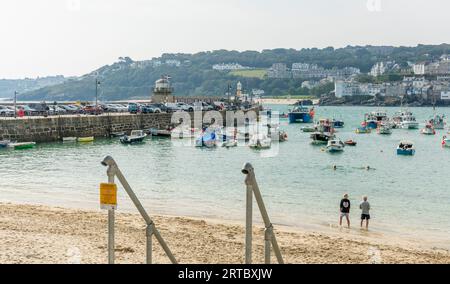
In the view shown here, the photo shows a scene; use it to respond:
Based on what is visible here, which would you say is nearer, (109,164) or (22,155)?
(109,164)

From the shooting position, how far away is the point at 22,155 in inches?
1764

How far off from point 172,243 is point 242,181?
16926 millimetres

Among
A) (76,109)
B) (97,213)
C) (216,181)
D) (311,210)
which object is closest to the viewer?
(97,213)

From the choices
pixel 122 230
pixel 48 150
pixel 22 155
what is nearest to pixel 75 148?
pixel 48 150

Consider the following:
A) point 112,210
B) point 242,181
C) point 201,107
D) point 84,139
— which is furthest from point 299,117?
point 112,210

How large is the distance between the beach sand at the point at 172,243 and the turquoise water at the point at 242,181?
2.94m

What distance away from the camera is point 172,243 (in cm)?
1595

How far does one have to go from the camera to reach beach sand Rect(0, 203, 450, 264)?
13.8m

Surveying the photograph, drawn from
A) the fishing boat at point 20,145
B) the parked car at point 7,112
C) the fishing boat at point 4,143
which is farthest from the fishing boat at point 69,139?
the fishing boat at point 4,143

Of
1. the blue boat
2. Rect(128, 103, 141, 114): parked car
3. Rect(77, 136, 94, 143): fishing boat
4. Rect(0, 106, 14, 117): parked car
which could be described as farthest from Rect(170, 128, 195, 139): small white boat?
the blue boat

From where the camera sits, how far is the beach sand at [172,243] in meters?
13.8

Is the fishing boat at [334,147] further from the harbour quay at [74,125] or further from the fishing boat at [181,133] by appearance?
the harbour quay at [74,125]

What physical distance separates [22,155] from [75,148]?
7.47 metres

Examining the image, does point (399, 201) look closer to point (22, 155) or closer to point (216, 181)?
point (216, 181)
